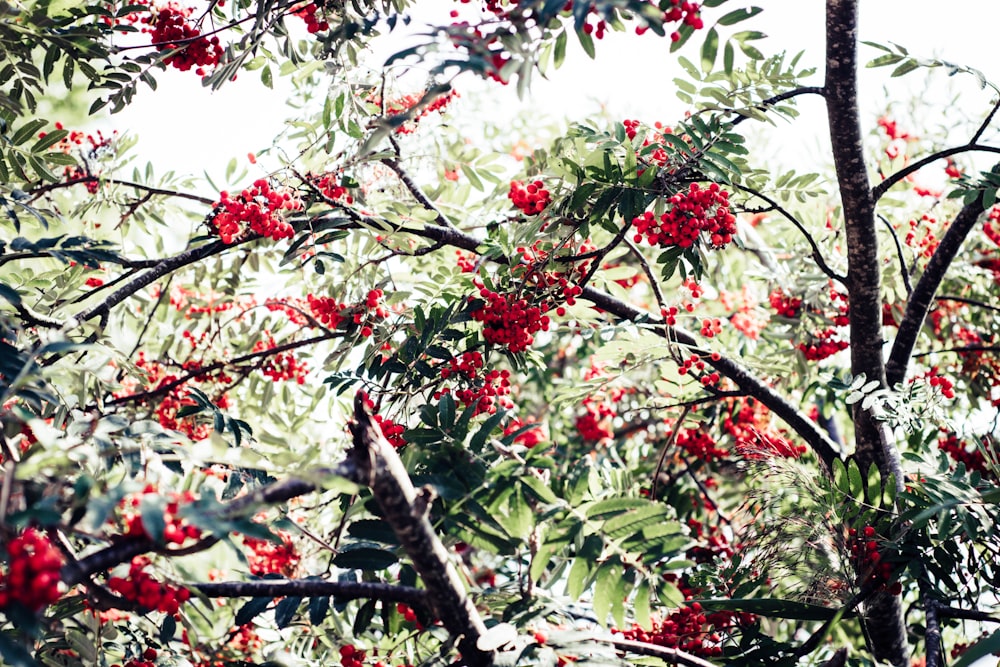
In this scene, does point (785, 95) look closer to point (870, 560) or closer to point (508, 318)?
point (508, 318)

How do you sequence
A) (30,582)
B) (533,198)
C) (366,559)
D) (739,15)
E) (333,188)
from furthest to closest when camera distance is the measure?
(333,188) < (533,198) < (739,15) < (366,559) < (30,582)

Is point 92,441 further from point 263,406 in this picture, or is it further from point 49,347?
point 263,406

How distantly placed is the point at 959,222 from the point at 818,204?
101 cm

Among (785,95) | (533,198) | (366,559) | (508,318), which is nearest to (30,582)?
(366,559)

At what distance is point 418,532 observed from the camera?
156 centimetres

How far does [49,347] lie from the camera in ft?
4.64

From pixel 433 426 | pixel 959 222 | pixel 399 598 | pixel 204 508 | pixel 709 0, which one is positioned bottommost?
pixel 399 598

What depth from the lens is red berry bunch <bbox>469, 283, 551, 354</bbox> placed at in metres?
2.46

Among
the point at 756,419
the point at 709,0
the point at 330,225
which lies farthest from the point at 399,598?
the point at 756,419

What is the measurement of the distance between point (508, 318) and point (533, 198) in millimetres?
407

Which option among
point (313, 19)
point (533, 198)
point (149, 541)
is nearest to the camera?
point (149, 541)

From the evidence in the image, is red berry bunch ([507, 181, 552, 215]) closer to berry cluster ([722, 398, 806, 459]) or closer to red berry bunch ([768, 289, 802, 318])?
red berry bunch ([768, 289, 802, 318])

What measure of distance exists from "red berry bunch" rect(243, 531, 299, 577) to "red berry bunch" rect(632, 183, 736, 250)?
199 cm

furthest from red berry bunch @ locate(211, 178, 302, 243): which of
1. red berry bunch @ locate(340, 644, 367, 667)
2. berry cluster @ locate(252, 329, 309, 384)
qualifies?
red berry bunch @ locate(340, 644, 367, 667)
